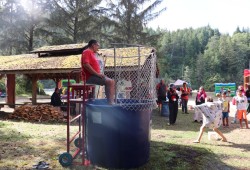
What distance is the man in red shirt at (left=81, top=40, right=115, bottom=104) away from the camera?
5.89 m

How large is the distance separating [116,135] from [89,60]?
150 cm

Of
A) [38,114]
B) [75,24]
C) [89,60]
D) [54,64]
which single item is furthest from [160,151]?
[75,24]

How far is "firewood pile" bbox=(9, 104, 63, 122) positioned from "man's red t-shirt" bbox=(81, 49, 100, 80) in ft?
28.0

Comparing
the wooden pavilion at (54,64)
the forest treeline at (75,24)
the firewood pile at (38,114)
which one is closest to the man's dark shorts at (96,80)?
the wooden pavilion at (54,64)

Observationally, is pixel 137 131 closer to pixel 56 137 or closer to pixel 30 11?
pixel 56 137

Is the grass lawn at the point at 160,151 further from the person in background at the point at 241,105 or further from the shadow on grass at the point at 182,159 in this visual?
the person in background at the point at 241,105

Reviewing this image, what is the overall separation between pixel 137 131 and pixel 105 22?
29501mm

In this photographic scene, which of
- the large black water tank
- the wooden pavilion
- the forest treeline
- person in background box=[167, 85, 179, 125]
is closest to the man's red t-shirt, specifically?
the large black water tank

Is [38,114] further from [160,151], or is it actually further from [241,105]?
[241,105]

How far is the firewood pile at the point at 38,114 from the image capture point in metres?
14.2

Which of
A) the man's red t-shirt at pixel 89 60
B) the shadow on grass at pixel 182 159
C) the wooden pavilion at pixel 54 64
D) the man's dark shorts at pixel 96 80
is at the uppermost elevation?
the wooden pavilion at pixel 54 64

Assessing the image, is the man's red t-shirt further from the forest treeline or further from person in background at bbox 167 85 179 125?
the forest treeline

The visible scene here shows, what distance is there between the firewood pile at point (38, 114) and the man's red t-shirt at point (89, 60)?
854cm

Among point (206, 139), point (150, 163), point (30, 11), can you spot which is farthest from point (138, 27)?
point (150, 163)
